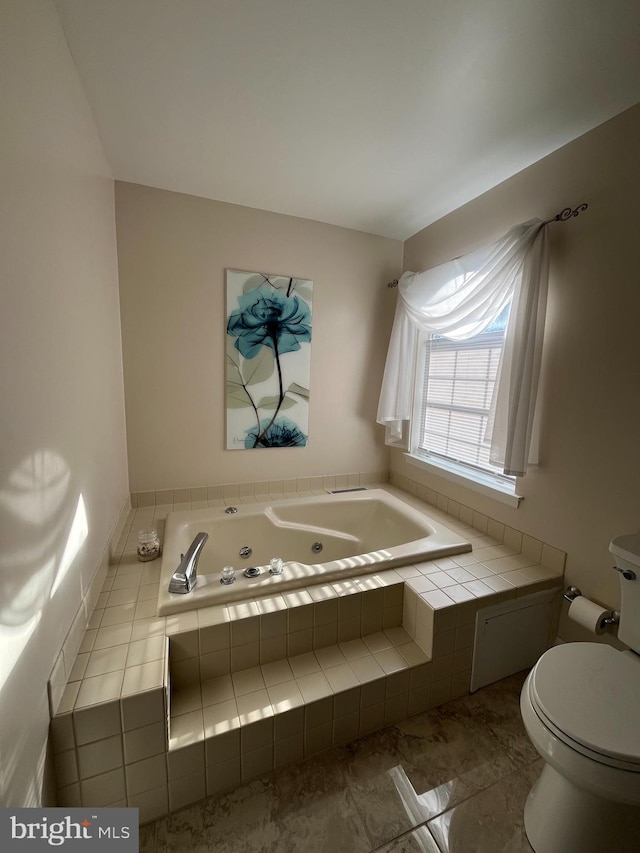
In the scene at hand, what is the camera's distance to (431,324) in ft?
7.22

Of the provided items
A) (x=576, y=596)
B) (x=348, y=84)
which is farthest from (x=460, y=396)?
(x=348, y=84)

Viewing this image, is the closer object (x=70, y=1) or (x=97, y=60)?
(x=70, y=1)

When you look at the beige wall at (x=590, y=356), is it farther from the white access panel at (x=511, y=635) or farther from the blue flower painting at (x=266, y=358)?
the blue flower painting at (x=266, y=358)

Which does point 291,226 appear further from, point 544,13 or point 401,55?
point 544,13

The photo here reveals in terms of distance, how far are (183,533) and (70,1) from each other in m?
2.05

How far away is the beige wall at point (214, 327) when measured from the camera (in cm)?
206

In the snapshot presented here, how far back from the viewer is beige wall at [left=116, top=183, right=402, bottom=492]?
6.77 feet

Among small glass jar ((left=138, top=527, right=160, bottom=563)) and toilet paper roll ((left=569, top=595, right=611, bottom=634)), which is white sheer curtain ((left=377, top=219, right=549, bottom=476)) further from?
small glass jar ((left=138, top=527, right=160, bottom=563))

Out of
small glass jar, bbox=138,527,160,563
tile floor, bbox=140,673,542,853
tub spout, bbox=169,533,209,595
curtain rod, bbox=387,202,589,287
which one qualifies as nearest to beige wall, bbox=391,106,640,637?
curtain rod, bbox=387,202,589,287

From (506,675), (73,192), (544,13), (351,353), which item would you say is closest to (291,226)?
(351,353)

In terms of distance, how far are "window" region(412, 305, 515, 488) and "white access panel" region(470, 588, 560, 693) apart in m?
0.59

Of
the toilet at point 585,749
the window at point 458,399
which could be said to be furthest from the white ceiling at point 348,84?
the toilet at point 585,749

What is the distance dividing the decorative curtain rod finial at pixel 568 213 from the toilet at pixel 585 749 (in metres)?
1.72

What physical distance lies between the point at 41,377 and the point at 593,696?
1820mm
